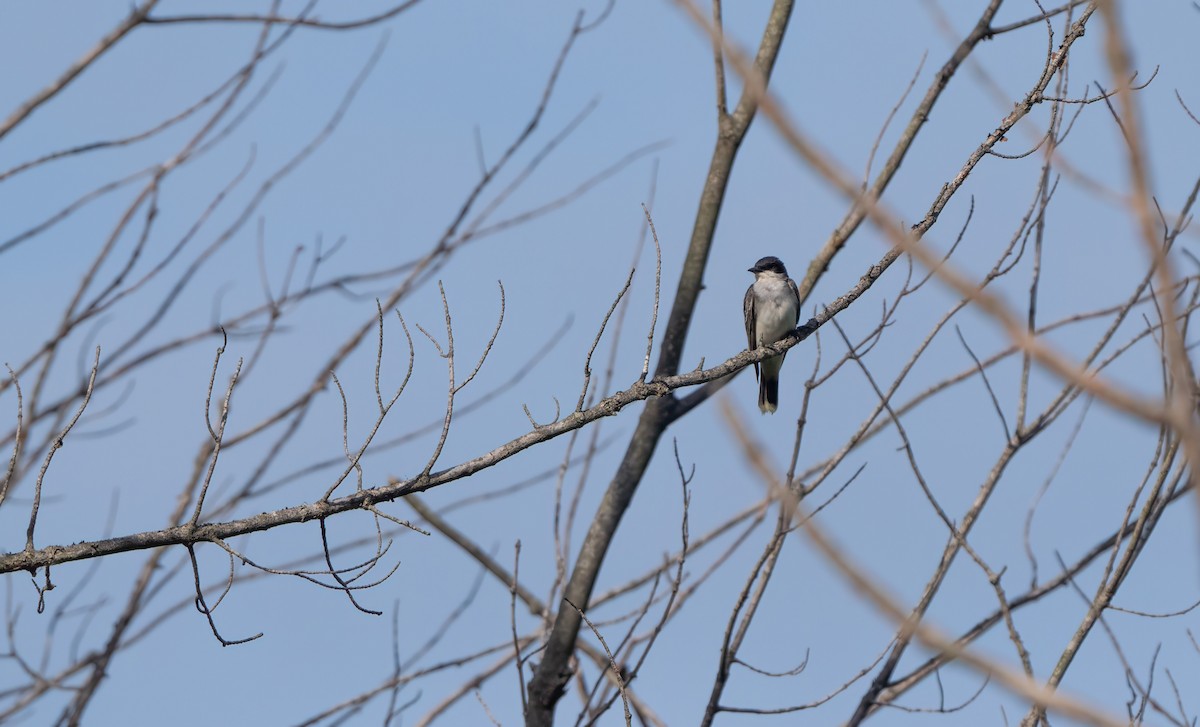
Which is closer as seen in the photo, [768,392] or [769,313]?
[769,313]

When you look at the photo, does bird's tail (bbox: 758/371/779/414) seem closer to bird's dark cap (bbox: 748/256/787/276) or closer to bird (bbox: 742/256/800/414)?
bird (bbox: 742/256/800/414)

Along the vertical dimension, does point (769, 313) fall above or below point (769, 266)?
below

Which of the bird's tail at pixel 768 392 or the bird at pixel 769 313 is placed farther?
the bird's tail at pixel 768 392

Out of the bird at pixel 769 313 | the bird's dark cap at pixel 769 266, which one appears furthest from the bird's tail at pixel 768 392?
the bird's dark cap at pixel 769 266

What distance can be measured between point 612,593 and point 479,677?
0.98m

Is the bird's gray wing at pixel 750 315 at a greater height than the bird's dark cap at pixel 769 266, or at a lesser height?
lesser

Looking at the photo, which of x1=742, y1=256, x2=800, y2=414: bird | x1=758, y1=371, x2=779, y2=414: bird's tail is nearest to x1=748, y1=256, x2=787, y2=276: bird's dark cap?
x1=742, y1=256, x2=800, y2=414: bird

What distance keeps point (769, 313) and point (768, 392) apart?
1.09m

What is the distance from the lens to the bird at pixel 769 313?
9625mm

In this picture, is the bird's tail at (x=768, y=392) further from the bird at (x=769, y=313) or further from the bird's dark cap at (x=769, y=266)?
the bird's dark cap at (x=769, y=266)

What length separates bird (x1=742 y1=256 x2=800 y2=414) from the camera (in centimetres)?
962

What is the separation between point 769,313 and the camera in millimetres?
9680

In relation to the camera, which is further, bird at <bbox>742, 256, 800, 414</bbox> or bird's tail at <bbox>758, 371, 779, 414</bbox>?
bird's tail at <bbox>758, 371, 779, 414</bbox>

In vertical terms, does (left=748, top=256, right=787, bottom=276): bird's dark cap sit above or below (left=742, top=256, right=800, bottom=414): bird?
Answer: above
